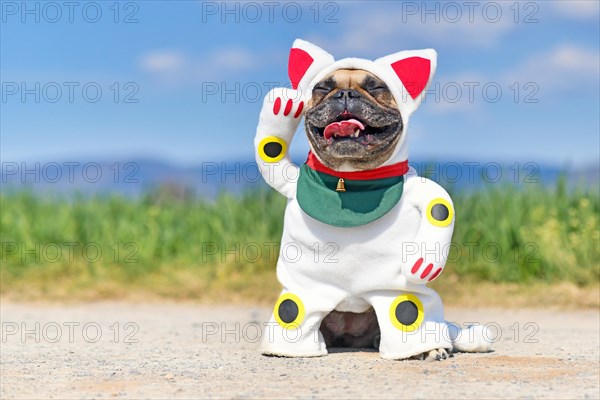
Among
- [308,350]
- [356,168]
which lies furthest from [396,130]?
[308,350]

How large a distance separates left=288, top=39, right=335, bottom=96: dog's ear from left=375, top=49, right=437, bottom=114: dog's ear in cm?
30

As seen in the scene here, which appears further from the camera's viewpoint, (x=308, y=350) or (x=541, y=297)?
(x=541, y=297)

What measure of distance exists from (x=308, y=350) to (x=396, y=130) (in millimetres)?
1242

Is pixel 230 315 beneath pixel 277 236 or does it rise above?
beneath

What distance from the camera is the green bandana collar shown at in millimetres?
4469

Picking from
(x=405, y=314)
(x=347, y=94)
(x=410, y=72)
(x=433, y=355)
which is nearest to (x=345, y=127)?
(x=347, y=94)

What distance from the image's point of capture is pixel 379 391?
3.75 m

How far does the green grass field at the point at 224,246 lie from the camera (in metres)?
7.66

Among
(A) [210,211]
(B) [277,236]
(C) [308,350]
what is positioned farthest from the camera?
(A) [210,211]

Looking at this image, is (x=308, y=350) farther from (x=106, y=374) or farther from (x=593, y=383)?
(x=593, y=383)

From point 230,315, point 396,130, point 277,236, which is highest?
point 396,130

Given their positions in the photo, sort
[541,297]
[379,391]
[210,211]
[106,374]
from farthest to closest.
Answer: [210,211], [541,297], [106,374], [379,391]

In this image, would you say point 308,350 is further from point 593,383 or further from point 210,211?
point 210,211

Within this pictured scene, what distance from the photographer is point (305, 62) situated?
4750mm
